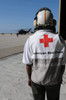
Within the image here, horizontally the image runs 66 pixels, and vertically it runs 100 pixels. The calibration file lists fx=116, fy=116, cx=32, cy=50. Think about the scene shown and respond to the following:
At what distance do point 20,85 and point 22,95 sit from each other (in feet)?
1.68

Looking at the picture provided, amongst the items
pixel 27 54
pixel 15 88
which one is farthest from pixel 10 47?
pixel 27 54

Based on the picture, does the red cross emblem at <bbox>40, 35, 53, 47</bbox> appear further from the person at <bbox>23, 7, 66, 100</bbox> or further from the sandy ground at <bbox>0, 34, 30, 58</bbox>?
the sandy ground at <bbox>0, 34, 30, 58</bbox>

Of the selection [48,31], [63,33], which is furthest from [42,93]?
[63,33]

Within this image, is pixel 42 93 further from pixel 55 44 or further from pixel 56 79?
pixel 55 44

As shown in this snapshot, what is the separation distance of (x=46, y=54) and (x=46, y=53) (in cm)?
1

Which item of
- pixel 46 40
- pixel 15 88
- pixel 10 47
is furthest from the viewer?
pixel 10 47

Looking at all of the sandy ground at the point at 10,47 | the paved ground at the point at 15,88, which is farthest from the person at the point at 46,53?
the sandy ground at the point at 10,47

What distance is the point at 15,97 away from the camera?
100 inches

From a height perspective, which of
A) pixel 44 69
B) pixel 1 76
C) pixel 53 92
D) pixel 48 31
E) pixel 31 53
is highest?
pixel 48 31

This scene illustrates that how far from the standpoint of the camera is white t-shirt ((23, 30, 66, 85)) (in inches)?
48.0

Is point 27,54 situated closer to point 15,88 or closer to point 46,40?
point 46,40

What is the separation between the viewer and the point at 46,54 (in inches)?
48.1

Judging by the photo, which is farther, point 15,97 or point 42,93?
point 15,97

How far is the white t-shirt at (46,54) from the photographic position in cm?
122
